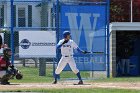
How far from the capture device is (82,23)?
23.9m

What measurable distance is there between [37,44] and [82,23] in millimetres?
2299

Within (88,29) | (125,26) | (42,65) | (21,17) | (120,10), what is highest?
(120,10)

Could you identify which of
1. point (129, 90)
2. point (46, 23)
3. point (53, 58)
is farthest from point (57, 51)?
point (129, 90)

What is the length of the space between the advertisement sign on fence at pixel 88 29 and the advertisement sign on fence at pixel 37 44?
81 cm

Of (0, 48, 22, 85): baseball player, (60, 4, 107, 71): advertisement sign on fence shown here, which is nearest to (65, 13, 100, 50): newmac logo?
(60, 4, 107, 71): advertisement sign on fence

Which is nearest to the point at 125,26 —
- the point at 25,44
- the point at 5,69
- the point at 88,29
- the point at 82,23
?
the point at 88,29

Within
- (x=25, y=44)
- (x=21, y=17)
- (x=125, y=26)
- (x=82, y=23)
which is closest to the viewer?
(x=25, y=44)

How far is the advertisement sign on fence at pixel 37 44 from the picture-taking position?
23.5 meters

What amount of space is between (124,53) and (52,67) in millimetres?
4916

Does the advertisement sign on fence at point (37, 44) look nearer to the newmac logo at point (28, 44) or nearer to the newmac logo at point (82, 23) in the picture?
the newmac logo at point (28, 44)

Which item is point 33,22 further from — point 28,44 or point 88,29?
point 88,29

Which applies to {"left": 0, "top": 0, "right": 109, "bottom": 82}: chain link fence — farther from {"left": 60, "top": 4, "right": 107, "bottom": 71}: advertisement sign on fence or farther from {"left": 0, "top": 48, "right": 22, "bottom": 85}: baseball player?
{"left": 0, "top": 48, "right": 22, "bottom": 85}: baseball player

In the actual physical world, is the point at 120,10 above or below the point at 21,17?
above

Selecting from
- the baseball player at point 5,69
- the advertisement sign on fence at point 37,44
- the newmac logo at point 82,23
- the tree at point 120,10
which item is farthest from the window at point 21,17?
the tree at point 120,10
